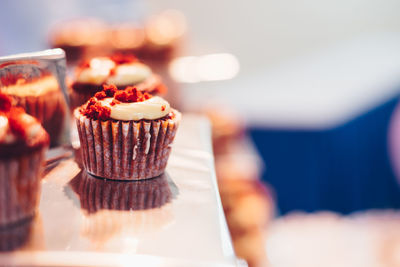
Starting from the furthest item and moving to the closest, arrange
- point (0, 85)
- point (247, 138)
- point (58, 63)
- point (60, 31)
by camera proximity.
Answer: point (247, 138), point (60, 31), point (58, 63), point (0, 85)

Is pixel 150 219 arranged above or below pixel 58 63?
below

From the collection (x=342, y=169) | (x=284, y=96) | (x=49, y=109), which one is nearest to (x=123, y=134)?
(x=49, y=109)

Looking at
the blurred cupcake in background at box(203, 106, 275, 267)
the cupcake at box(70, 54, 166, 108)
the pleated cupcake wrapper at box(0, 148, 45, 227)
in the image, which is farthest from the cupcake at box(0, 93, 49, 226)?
the blurred cupcake in background at box(203, 106, 275, 267)

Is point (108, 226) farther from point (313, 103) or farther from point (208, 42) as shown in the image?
point (208, 42)

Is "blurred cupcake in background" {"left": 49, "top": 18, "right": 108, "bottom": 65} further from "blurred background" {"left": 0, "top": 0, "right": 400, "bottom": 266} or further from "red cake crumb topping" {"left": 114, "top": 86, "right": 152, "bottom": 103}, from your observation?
"red cake crumb topping" {"left": 114, "top": 86, "right": 152, "bottom": 103}

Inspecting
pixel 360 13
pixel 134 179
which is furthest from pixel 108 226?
pixel 360 13

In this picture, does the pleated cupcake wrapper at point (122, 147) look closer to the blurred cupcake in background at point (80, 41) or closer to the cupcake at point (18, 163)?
the cupcake at point (18, 163)
